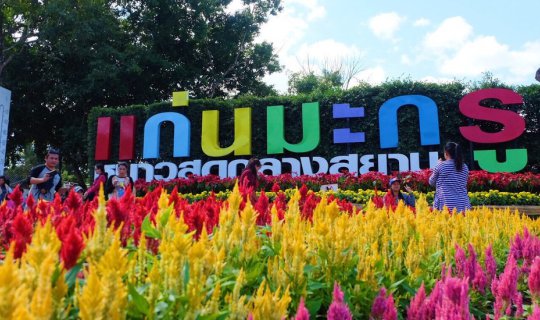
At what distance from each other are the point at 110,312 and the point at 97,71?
19.0 m

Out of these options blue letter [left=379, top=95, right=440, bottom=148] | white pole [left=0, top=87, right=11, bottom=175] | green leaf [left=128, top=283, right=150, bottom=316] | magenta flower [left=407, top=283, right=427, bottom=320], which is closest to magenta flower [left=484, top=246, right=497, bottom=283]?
magenta flower [left=407, top=283, right=427, bottom=320]

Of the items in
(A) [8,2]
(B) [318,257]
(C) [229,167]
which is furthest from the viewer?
(A) [8,2]

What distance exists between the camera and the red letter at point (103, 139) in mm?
15656

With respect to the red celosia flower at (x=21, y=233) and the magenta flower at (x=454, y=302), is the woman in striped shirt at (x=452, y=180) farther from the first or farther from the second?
the red celosia flower at (x=21, y=233)

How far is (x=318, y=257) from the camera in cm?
205

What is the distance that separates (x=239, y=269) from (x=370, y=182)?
9.71 meters

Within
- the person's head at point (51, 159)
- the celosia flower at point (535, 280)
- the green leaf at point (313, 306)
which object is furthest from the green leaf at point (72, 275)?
the person's head at point (51, 159)

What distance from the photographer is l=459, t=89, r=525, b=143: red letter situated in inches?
477

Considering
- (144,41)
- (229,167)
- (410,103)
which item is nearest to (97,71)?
Result: (144,41)

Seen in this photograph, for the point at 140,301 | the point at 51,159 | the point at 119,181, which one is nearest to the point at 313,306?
the point at 140,301

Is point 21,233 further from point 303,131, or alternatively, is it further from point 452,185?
point 303,131

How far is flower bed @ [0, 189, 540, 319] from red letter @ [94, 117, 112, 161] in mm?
13003

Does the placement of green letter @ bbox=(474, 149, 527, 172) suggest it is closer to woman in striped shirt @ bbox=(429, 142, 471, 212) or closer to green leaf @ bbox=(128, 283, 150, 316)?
woman in striped shirt @ bbox=(429, 142, 471, 212)

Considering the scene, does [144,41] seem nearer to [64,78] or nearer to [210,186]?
[64,78]
